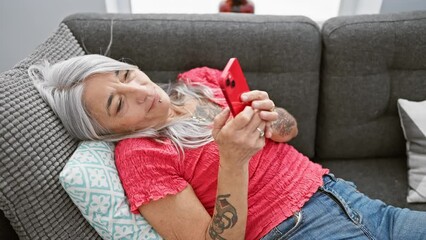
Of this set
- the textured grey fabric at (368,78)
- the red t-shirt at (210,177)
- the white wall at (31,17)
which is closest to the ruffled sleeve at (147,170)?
the red t-shirt at (210,177)

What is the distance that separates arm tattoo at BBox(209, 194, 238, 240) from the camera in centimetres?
95

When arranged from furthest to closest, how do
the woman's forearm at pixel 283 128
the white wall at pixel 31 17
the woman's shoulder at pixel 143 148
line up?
the white wall at pixel 31 17, the woman's forearm at pixel 283 128, the woman's shoulder at pixel 143 148

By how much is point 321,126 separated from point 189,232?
79 cm

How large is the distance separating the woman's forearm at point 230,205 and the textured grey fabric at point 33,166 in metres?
0.36

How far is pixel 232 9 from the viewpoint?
170 cm

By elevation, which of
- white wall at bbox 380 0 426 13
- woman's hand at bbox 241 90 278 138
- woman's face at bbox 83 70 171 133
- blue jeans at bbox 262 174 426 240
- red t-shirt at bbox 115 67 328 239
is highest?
woman's hand at bbox 241 90 278 138

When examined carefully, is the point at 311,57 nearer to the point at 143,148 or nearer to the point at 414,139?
the point at 414,139

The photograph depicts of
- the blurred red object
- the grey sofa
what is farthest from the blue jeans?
the blurred red object

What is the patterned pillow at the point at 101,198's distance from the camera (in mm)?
992

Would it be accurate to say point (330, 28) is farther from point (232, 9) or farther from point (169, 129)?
point (169, 129)

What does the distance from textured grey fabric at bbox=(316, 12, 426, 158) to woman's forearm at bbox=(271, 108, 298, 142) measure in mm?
237

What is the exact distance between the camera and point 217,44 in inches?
55.7

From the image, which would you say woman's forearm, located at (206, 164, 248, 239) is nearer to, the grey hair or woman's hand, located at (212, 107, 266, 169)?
woman's hand, located at (212, 107, 266, 169)

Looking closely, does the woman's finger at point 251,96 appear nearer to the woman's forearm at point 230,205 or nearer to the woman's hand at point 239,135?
the woman's hand at point 239,135
